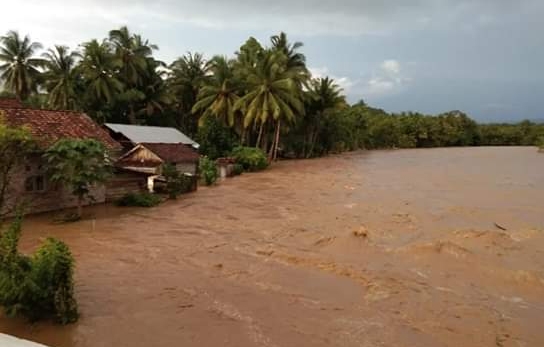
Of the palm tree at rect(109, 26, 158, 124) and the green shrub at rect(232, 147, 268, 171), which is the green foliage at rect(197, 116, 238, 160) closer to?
the green shrub at rect(232, 147, 268, 171)

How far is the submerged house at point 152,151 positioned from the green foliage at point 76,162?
14.1 feet

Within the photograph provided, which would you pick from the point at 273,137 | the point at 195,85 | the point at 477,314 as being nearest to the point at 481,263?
the point at 477,314

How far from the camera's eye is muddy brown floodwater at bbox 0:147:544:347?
6.27 m

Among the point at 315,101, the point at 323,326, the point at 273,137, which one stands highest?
the point at 315,101

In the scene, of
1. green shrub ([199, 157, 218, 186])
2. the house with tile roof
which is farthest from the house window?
green shrub ([199, 157, 218, 186])

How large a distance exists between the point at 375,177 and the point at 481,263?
15.9 m

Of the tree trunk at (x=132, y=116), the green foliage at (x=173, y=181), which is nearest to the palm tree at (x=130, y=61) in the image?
the tree trunk at (x=132, y=116)

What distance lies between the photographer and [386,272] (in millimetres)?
8852

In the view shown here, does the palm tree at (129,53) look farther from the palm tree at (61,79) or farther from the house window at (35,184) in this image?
the house window at (35,184)

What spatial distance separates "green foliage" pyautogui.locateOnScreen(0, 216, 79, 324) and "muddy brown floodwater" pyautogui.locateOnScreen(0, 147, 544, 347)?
22 centimetres

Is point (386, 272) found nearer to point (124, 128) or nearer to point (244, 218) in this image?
point (244, 218)

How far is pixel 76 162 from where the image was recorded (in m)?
12.7

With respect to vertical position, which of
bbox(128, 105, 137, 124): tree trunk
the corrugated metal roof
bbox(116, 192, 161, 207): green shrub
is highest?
bbox(128, 105, 137, 124): tree trunk

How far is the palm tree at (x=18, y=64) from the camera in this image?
30891 millimetres
